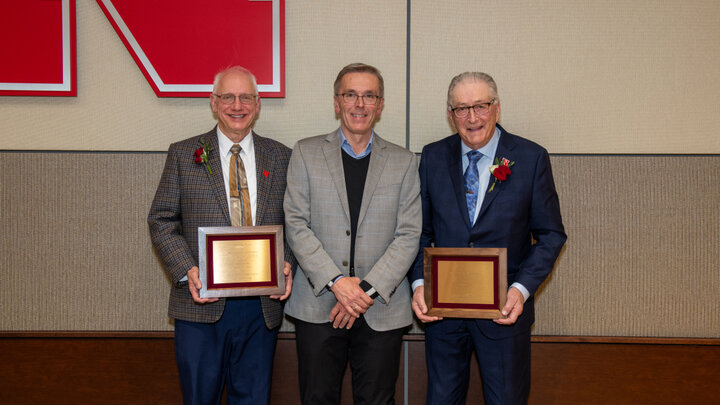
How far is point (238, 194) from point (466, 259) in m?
1.02

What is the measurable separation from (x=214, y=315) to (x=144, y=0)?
1790mm

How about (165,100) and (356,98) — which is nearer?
(356,98)

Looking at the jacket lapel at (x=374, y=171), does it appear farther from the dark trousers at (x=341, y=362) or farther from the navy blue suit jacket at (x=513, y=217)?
the dark trousers at (x=341, y=362)

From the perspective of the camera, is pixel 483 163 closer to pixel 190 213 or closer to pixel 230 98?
pixel 230 98

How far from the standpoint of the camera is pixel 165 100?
261 centimetres

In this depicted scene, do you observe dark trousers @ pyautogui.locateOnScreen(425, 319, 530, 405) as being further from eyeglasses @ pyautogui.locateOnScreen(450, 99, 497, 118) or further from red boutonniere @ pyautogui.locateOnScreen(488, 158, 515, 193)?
Answer: eyeglasses @ pyautogui.locateOnScreen(450, 99, 497, 118)

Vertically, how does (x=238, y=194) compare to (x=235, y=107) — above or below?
→ below

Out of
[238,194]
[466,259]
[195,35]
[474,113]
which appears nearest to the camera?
[466,259]

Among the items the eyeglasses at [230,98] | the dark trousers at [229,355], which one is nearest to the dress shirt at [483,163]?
the dark trousers at [229,355]

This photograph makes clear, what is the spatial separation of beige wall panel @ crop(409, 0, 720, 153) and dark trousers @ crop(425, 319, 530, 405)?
4.47 feet

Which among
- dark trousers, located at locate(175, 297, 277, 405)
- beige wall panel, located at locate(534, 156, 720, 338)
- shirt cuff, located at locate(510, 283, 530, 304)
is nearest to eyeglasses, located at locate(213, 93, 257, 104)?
dark trousers, located at locate(175, 297, 277, 405)

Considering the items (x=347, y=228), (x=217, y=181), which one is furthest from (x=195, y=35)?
(x=347, y=228)

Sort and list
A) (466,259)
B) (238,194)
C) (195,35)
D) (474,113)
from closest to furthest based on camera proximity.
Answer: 1. (466,259)
2. (474,113)
3. (238,194)
4. (195,35)

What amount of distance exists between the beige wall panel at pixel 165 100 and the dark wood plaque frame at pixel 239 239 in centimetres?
85
